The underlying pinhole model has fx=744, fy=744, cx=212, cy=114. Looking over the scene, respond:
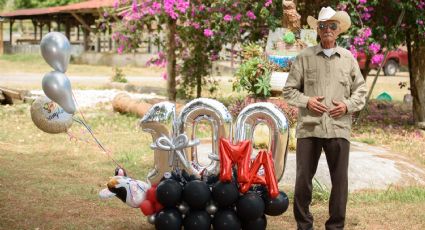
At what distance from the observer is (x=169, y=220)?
17.5 ft

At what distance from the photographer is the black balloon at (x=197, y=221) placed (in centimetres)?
533

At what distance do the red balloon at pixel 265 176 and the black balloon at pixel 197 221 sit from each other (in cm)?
34

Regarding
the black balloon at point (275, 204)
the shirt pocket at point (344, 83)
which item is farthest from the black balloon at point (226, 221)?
the shirt pocket at point (344, 83)

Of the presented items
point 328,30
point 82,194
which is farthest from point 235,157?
point 82,194

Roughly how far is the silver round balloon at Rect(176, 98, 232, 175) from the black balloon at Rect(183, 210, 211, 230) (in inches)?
17.5

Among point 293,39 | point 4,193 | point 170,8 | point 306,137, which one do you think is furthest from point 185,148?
point 170,8

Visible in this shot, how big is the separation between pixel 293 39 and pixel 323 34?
552 centimetres

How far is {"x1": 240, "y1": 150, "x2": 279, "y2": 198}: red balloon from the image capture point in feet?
18.0

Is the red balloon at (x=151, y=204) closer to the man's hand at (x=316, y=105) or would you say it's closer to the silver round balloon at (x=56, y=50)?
the silver round balloon at (x=56, y=50)

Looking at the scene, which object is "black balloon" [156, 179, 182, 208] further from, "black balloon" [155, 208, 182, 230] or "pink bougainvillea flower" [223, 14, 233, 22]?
"pink bougainvillea flower" [223, 14, 233, 22]

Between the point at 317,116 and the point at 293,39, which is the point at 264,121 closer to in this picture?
the point at 317,116

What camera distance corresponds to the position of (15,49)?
3894 centimetres

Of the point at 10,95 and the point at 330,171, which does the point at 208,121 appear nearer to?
the point at 330,171

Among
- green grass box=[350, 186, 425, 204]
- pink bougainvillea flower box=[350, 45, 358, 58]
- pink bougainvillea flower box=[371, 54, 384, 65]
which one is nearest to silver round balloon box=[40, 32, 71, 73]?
green grass box=[350, 186, 425, 204]
